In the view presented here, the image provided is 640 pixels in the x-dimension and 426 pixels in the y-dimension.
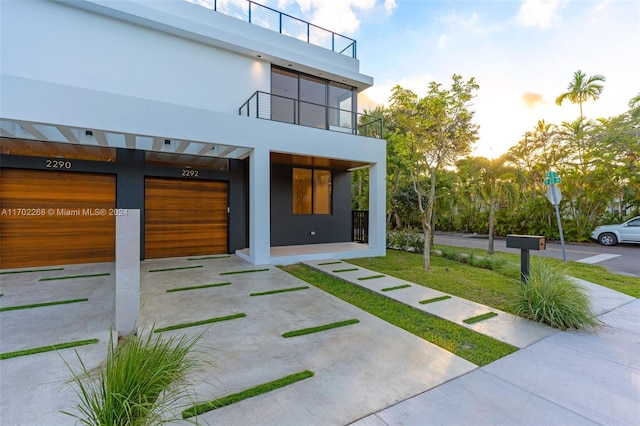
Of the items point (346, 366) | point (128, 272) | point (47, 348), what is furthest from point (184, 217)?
point (346, 366)

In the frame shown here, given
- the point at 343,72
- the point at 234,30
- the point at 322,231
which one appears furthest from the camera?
the point at 322,231

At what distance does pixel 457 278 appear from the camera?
20.6 feet

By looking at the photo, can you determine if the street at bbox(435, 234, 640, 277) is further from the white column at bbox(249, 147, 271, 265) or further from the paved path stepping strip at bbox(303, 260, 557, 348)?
the white column at bbox(249, 147, 271, 265)

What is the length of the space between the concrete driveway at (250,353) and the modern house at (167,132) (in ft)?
7.89

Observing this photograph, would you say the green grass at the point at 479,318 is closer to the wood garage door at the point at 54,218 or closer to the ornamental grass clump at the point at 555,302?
the ornamental grass clump at the point at 555,302

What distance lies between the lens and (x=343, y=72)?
992 cm

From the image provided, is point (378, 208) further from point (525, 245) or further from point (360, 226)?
point (525, 245)

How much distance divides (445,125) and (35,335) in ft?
26.8

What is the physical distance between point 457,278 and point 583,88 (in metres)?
17.0

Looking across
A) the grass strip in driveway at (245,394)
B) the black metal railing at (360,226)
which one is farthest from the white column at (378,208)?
the grass strip in driveway at (245,394)

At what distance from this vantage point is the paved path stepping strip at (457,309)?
11.4ft

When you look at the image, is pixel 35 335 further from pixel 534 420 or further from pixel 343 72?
pixel 343 72

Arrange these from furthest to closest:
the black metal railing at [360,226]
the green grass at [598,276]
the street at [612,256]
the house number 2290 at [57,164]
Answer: the black metal railing at [360,226] < the street at [612,256] < the house number 2290 at [57,164] < the green grass at [598,276]

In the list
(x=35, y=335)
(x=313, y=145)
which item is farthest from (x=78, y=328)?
(x=313, y=145)
